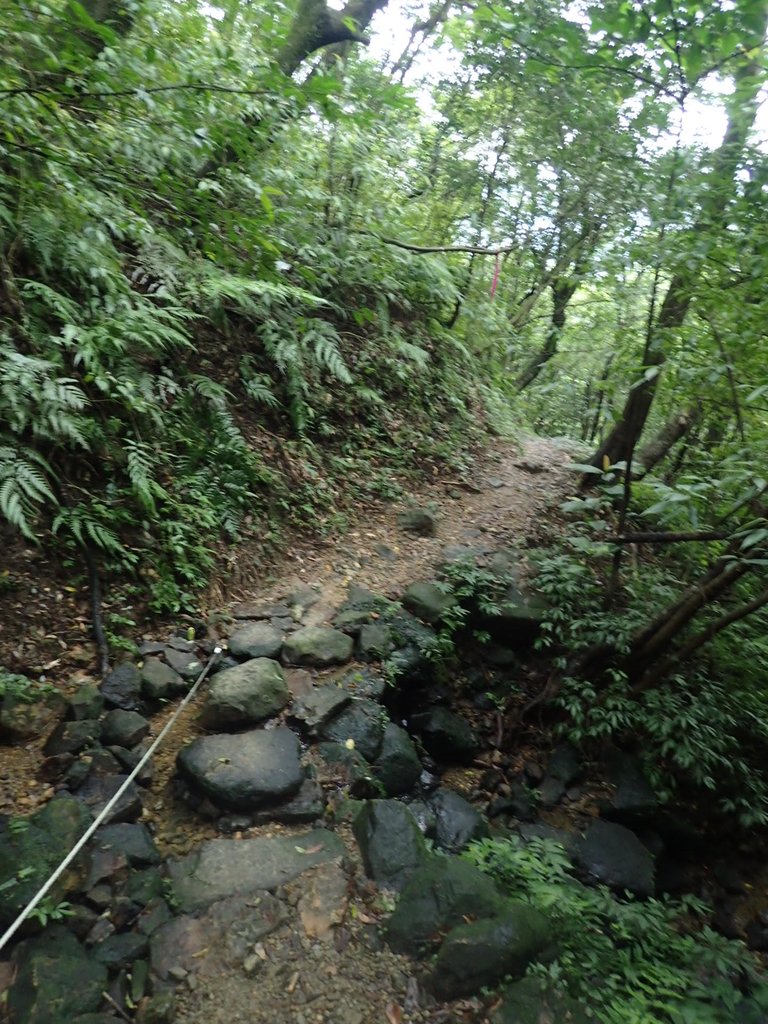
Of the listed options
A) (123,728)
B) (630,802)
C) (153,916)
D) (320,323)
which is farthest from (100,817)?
(320,323)

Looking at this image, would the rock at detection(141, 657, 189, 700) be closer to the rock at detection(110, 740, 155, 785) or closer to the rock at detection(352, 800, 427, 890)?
the rock at detection(110, 740, 155, 785)

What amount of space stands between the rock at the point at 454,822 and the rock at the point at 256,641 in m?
1.80

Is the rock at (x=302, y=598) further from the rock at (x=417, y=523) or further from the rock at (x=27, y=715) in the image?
the rock at (x=27, y=715)

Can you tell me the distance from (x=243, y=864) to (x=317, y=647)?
1.97 metres

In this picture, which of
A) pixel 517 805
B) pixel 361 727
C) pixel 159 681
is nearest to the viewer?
pixel 159 681

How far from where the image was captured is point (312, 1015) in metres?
2.76

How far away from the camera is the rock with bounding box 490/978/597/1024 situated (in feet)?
9.05

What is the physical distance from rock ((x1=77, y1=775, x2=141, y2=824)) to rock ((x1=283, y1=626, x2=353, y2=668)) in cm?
166

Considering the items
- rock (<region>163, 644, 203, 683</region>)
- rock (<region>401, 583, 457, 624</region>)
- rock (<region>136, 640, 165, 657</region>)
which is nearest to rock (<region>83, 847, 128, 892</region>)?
rock (<region>163, 644, 203, 683</region>)

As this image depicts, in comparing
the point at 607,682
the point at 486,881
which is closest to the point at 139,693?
the point at 486,881

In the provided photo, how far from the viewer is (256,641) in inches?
198

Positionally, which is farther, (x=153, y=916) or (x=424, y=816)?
(x=424, y=816)

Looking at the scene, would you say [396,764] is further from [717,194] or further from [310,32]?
[310,32]

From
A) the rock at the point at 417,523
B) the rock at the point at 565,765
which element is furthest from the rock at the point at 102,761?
the rock at the point at 417,523
